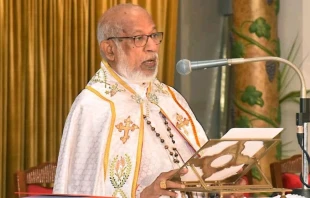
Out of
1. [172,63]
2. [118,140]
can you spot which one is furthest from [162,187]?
[172,63]

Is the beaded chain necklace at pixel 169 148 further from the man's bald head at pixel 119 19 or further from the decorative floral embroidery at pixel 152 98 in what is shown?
the man's bald head at pixel 119 19

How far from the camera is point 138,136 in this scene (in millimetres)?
4027

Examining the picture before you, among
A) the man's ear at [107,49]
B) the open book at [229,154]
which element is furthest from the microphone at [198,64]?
the man's ear at [107,49]

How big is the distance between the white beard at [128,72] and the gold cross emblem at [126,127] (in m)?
0.21

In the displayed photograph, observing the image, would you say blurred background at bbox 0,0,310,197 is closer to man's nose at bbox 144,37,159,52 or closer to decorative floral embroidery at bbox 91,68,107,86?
decorative floral embroidery at bbox 91,68,107,86

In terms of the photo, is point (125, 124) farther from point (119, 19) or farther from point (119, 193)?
point (119, 19)

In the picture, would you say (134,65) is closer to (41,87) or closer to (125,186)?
(125,186)

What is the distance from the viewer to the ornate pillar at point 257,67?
6871 millimetres

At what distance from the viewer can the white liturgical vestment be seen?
3.90 meters

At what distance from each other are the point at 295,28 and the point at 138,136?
336cm

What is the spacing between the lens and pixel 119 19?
13.5 feet

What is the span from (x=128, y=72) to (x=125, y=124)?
26 cm

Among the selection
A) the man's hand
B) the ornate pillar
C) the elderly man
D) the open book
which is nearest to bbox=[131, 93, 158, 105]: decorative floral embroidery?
the elderly man

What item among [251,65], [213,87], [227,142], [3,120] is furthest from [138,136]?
Result: [213,87]
